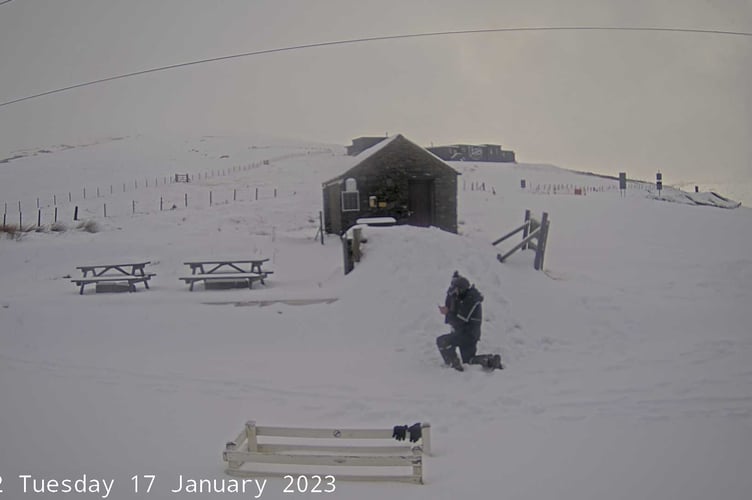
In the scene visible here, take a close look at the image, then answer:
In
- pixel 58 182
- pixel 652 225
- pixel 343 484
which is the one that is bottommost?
pixel 343 484

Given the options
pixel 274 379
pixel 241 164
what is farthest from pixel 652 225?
pixel 241 164

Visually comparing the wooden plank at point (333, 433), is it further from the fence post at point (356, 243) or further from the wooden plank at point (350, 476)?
the fence post at point (356, 243)

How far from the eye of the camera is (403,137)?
65.1 ft

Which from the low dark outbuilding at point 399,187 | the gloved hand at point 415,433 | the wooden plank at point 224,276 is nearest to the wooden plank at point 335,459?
the gloved hand at point 415,433

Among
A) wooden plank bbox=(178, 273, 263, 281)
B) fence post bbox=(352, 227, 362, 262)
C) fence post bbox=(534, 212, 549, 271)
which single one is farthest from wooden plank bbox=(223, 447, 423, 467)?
wooden plank bbox=(178, 273, 263, 281)

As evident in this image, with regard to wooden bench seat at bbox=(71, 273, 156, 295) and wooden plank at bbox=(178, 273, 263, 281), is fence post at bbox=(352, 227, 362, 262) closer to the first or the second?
wooden plank at bbox=(178, 273, 263, 281)

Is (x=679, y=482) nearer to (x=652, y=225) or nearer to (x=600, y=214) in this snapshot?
(x=652, y=225)

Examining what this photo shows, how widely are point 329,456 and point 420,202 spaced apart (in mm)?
15657

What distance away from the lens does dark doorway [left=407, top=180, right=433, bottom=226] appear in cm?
2012

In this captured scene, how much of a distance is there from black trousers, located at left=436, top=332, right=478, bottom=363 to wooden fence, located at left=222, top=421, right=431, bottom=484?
9.02 ft

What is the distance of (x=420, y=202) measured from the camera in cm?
2028

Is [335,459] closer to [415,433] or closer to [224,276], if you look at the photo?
[415,433]

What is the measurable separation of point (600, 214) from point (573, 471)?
19860 millimetres

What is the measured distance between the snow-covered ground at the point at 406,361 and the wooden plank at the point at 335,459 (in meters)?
0.19
